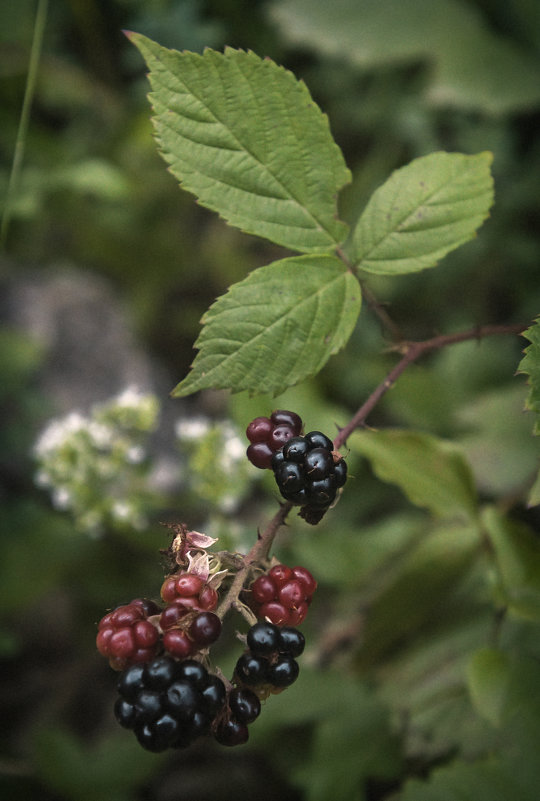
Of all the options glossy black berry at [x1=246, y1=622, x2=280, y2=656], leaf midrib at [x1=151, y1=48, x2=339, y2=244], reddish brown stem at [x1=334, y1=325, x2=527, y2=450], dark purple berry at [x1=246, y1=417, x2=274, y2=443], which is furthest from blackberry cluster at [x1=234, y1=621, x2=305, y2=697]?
leaf midrib at [x1=151, y1=48, x2=339, y2=244]

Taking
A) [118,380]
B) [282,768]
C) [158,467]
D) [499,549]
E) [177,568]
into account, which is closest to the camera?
[177,568]

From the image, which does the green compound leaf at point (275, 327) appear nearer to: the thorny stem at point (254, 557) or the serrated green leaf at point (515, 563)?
the thorny stem at point (254, 557)

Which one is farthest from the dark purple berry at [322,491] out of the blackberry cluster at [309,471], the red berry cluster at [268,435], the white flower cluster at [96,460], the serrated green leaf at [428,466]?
the white flower cluster at [96,460]

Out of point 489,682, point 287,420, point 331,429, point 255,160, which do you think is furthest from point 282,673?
point 331,429

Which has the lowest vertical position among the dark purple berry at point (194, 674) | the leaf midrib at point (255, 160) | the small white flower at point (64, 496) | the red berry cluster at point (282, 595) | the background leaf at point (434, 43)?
the dark purple berry at point (194, 674)

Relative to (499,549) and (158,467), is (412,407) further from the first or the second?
(158,467)

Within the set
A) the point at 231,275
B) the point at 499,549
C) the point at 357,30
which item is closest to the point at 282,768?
the point at 499,549
